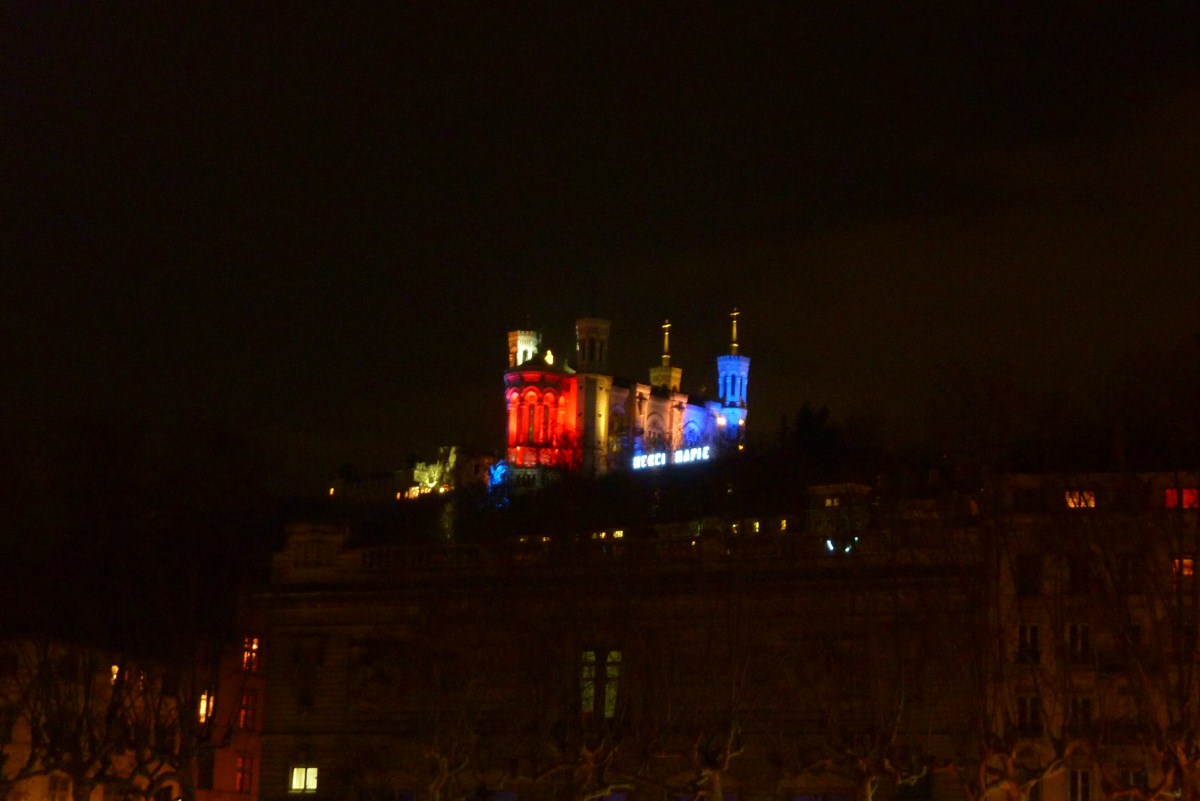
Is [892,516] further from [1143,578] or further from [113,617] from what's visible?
[113,617]

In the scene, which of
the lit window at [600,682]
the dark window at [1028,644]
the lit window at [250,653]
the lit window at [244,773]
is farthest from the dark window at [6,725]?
the dark window at [1028,644]

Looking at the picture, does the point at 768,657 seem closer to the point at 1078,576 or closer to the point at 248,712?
the point at 1078,576

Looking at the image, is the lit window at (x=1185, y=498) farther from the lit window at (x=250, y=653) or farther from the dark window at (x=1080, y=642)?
the lit window at (x=250, y=653)

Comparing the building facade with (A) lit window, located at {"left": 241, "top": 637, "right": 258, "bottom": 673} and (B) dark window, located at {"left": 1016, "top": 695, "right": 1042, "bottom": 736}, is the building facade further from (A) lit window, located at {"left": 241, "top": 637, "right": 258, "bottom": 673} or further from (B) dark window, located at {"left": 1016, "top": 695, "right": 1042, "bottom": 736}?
(A) lit window, located at {"left": 241, "top": 637, "right": 258, "bottom": 673}

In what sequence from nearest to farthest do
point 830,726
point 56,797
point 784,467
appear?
point 830,726 → point 56,797 → point 784,467

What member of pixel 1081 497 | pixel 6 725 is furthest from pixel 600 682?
pixel 6 725

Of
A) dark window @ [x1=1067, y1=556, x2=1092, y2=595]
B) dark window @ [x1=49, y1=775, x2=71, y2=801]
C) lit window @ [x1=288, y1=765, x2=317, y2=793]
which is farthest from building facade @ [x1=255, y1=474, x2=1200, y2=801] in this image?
dark window @ [x1=49, y1=775, x2=71, y2=801]

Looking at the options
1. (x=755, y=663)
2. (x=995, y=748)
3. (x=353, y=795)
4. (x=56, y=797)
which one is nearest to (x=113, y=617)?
(x=353, y=795)

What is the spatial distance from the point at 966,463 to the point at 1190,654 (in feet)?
25.4

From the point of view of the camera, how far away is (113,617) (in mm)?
57750

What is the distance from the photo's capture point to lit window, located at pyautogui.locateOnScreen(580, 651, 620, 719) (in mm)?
52688

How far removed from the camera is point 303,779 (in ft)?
192

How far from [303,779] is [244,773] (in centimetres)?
2307

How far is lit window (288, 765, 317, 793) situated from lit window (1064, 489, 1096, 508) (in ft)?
72.4
